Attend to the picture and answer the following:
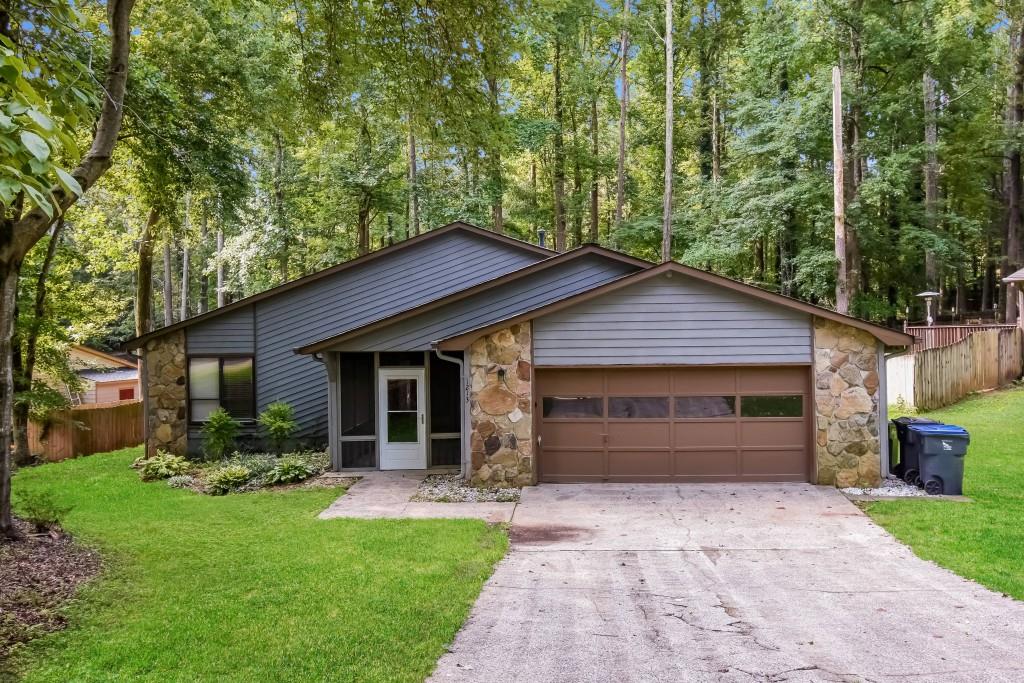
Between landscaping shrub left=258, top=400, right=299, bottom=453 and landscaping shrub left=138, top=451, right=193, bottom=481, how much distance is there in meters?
1.67

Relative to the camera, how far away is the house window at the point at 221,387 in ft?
45.8

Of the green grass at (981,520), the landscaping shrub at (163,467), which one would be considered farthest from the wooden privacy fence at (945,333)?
the landscaping shrub at (163,467)

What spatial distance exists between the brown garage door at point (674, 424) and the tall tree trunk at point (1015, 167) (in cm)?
1641

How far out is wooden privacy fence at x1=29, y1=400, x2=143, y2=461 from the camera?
57.2 ft

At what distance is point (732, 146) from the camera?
2292 cm

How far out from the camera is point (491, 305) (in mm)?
12969

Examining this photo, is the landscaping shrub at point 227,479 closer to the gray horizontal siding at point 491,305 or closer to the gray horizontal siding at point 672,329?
the gray horizontal siding at point 491,305

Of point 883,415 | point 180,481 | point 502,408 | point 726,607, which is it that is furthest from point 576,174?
point 726,607

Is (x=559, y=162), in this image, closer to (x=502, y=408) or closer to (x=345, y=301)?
(x=345, y=301)

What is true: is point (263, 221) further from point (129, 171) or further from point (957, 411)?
point (957, 411)

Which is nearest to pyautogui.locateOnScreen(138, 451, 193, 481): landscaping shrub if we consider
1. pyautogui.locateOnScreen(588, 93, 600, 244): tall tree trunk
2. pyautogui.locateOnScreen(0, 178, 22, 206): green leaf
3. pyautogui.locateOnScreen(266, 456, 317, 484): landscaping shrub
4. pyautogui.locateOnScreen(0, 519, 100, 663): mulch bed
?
pyautogui.locateOnScreen(266, 456, 317, 484): landscaping shrub

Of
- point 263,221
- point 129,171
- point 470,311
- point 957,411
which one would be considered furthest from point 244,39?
point 957,411

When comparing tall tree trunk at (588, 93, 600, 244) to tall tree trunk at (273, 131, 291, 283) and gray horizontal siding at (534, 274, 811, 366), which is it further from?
gray horizontal siding at (534, 274, 811, 366)

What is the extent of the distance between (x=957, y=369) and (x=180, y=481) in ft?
63.1
